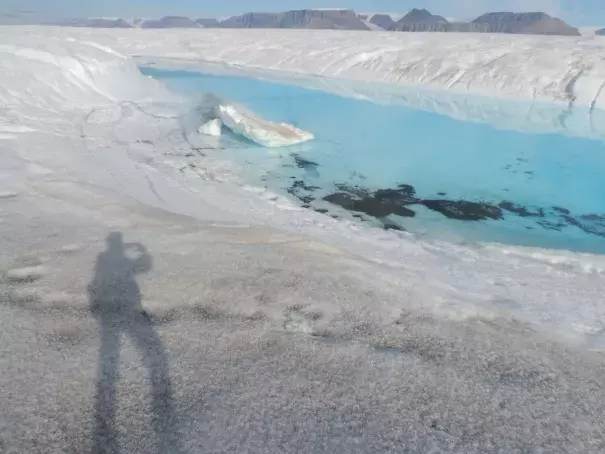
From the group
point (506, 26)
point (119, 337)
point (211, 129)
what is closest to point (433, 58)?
point (211, 129)

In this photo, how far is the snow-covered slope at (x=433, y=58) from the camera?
21.7 metres

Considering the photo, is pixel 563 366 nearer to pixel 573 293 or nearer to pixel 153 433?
pixel 573 293

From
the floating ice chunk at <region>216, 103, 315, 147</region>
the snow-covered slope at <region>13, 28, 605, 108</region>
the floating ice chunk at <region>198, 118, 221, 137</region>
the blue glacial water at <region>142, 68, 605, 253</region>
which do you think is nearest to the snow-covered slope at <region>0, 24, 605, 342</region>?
the floating ice chunk at <region>198, 118, 221, 137</region>

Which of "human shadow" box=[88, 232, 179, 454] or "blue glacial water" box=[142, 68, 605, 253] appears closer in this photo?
"human shadow" box=[88, 232, 179, 454]

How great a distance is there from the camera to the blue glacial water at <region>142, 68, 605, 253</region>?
611cm

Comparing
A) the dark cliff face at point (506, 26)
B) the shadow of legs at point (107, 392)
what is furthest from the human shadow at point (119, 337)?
the dark cliff face at point (506, 26)

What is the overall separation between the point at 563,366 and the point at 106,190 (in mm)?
5135

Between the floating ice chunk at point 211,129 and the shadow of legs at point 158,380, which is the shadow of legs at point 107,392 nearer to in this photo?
the shadow of legs at point 158,380

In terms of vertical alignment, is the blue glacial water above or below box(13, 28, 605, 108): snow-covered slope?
below

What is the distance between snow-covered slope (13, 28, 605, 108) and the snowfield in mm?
18694

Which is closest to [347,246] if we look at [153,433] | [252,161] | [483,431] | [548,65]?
[483,431]

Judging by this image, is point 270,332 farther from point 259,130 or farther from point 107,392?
point 259,130

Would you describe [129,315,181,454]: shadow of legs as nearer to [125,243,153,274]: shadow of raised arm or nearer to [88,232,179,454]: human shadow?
[88,232,179,454]: human shadow

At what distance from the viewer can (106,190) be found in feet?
17.9
